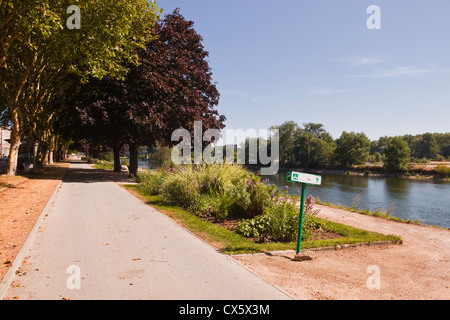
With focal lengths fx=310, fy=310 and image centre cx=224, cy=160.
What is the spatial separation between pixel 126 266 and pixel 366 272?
13.3ft

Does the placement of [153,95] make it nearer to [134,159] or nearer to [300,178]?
[134,159]

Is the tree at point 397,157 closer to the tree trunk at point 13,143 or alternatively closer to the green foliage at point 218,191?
the green foliage at point 218,191

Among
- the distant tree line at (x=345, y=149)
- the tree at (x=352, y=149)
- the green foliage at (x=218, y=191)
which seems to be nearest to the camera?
the green foliage at (x=218, y=191)

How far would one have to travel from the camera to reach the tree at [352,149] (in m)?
90.6

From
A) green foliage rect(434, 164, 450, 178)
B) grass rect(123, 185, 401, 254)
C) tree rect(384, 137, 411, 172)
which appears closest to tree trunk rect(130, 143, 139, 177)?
grass rect(123, 185, 401, 254)

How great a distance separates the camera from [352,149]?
91.5 metres

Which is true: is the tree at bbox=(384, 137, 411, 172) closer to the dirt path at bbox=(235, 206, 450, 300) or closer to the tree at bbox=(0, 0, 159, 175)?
the tree at bbox=(0, 0, 159, 175)

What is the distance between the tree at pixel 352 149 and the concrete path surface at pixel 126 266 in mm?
90848

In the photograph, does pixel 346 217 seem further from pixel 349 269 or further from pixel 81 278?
pixel 81 278

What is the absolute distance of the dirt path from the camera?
4.44 meters

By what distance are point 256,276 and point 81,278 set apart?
262cm

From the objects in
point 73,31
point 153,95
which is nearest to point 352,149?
point 153,95

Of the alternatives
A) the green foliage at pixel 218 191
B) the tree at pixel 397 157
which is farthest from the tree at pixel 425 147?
the green foliage at pixel 218 191
